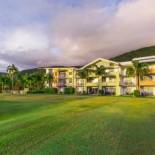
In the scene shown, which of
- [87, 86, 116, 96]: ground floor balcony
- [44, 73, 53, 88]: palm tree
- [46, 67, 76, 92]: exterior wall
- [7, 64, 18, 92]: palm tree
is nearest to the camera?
[87, 86, 116, 96]: ground floor balcony

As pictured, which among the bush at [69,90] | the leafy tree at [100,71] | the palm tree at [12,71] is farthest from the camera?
the palm tree at [12,71]

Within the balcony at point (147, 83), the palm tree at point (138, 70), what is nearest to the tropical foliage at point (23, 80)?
the palm tree at point (138, 70)

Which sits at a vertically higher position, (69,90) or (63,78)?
(63,78)

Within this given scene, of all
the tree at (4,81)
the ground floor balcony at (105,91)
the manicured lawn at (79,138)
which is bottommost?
the manicured lawn at (79,138)

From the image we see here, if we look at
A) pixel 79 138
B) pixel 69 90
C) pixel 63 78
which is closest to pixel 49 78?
pixel 63 78

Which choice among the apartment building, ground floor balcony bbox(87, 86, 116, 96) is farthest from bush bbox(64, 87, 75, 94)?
ground floor balcony bbox(87, 86, 116, 96)

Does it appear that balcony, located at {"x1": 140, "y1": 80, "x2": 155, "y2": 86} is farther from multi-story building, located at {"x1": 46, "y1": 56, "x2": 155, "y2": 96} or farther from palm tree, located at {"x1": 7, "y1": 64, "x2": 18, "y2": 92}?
palm tree, located at {"x1": 7, "y1": 64, "x2": 18, "y2": 92}

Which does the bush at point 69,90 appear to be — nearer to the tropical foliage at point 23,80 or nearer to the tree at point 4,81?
the tropical foliage at point 23,80

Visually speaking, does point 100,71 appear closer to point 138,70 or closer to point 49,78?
point 138,70

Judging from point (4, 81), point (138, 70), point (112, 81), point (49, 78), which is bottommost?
point (112, 81)

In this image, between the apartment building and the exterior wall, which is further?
the exterior wall

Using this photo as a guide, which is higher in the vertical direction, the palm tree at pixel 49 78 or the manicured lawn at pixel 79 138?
the palm tree at pixel 49 78

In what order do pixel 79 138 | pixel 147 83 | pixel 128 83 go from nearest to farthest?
pixel 79 138 < pixel 147 83 < pixel 128 83

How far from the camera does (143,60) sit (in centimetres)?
8000
